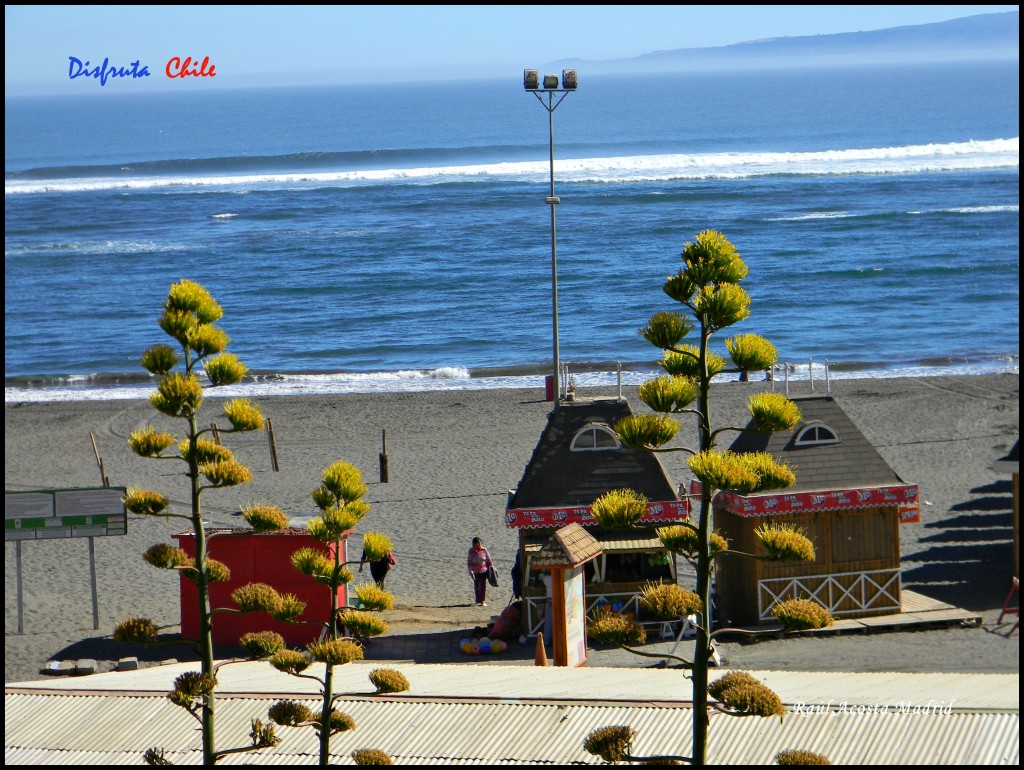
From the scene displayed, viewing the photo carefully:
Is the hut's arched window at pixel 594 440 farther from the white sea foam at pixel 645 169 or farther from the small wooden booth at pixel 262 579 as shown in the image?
the white sea foam at pixel 645 169

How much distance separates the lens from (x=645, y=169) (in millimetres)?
83938

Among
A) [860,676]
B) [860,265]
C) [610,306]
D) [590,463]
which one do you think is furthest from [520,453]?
[860,265]

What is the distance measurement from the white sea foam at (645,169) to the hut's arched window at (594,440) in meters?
63.3

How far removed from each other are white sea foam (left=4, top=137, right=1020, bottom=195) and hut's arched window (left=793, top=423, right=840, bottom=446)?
6309 cm

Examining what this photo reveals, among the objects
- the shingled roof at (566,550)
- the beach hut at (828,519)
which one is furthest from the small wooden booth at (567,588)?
the beach hut at (828,519)

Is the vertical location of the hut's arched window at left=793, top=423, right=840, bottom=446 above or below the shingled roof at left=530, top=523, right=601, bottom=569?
above

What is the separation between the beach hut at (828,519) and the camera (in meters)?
14.5

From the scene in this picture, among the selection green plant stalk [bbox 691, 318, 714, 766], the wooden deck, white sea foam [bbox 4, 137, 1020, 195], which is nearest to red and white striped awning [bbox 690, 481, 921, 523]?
the wooden deck

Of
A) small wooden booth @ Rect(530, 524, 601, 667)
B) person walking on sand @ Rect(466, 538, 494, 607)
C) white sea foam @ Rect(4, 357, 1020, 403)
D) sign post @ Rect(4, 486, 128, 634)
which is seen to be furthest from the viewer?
white sea foam @ Rect(4, 357, 1020, 403)

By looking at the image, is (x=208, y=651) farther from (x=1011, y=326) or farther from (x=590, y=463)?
(x=1011, y=326)

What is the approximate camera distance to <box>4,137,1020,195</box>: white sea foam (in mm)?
79562

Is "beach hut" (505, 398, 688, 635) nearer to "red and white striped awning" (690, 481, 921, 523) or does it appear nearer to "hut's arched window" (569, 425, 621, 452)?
"hut's arched window" (569, 425, 621, 452)

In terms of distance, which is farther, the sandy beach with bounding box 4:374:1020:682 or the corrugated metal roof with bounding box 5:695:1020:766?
the sandy beach with bounding box 4:374:1020:682

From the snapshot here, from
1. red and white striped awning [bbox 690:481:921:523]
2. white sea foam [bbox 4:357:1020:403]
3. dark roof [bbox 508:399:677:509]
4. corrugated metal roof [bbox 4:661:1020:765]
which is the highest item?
dark roof [bbox 508:399:677:509]
